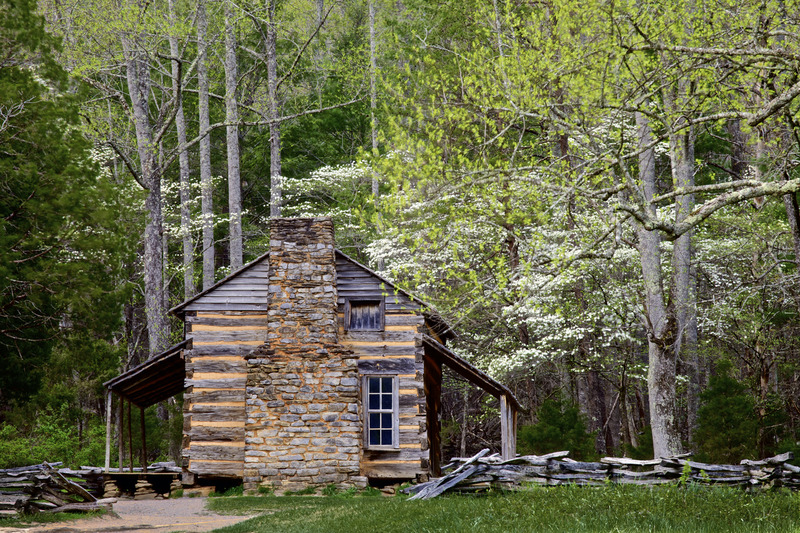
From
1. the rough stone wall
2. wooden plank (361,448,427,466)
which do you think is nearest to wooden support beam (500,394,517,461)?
wooden plank (361,448,427,466)

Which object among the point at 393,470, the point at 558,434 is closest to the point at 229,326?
the point at 393,470

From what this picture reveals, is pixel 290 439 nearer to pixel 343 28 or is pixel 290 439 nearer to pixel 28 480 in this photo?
pixel 28 480

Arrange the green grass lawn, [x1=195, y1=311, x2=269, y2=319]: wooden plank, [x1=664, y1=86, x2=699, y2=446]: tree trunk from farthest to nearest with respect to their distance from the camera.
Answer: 1. [x1=195, y1=311, x2=269, y2=319]: wooden plank
2. [x1=664, y1=86, x2=699, y2=446]: tree trunk
3. the green grass lawn

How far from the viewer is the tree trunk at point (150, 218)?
21641 mm

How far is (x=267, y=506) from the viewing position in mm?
13797

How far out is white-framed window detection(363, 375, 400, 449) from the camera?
56.9 ft

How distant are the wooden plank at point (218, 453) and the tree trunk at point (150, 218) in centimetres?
532

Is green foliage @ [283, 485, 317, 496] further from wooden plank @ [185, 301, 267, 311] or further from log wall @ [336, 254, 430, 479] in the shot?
wooden plank @ [185, 301, 267, 311]

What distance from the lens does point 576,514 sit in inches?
301

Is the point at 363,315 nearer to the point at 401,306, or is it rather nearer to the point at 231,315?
the point at 401,306

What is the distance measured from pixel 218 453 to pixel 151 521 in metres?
5.27

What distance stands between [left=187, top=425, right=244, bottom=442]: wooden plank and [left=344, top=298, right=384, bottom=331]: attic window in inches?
135

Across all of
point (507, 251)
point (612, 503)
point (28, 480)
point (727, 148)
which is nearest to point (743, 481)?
point (612, 503)

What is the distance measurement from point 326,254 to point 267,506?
5.67 meters
